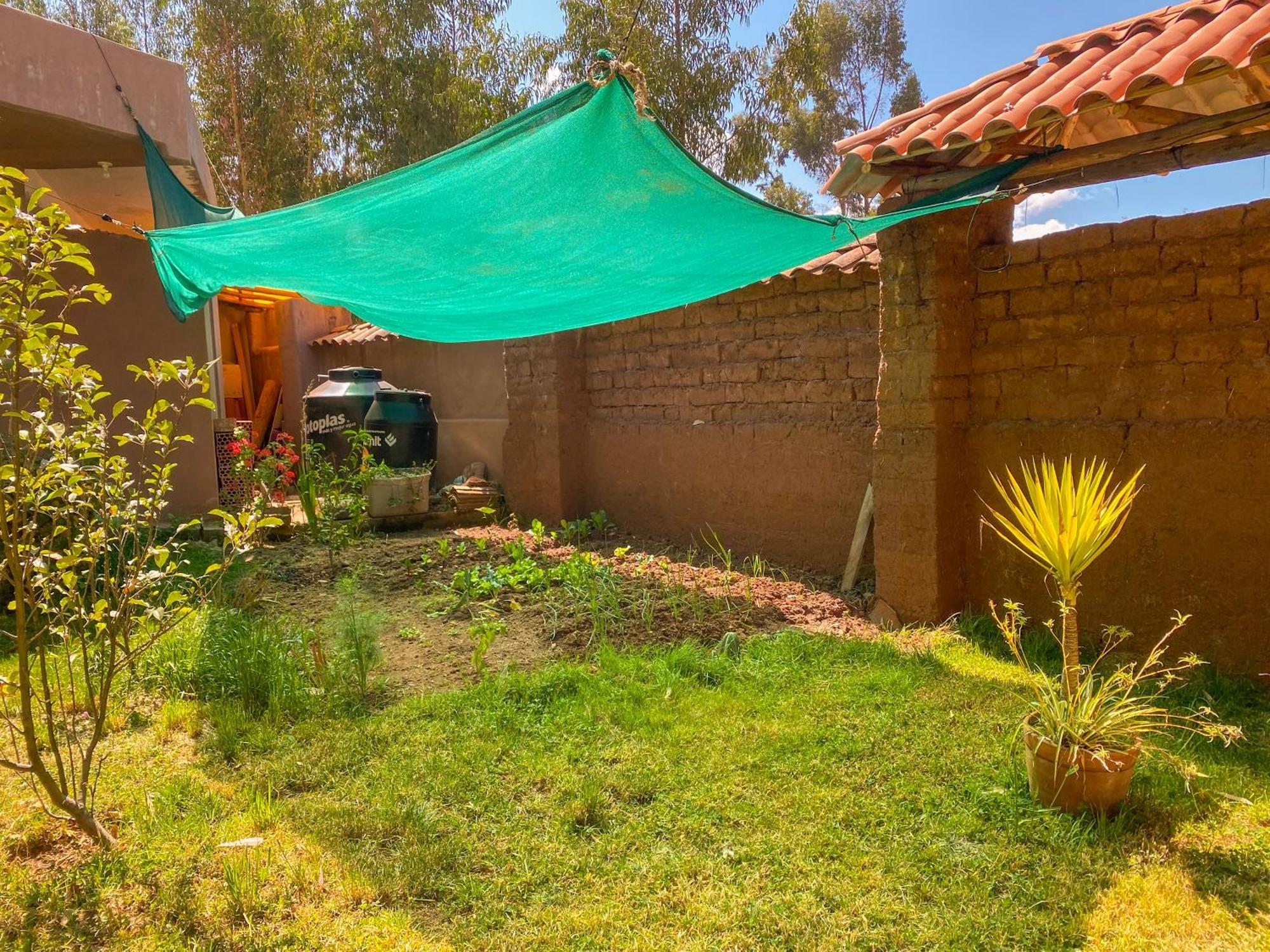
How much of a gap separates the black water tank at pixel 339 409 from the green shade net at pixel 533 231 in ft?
13.5

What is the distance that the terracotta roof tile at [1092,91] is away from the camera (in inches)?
115

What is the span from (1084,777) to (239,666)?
318cm

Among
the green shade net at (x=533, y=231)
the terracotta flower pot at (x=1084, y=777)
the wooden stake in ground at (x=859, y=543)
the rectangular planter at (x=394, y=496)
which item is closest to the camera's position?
the terracotta flower pot at (x=1084, y=777)

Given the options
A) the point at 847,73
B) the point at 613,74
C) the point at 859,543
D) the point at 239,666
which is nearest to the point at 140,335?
the point at 239,666

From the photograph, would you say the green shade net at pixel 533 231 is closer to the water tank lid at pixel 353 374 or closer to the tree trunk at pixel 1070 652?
the tree trunk at pixel 1070 652

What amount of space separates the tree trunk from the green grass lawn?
35 centimetres

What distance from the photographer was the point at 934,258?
3943 mm

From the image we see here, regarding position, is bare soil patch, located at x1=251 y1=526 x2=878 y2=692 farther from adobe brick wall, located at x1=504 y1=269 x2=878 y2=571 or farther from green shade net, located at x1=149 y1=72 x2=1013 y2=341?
green shade net, located at x1=149 y1=72 x2=1013 y2=341

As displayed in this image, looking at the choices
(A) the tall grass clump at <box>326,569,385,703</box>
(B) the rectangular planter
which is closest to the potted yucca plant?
(A) the tall grass clump at <box>326,569,385,703</box>

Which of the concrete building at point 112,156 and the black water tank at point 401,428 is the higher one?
the concrete building at point 112,156

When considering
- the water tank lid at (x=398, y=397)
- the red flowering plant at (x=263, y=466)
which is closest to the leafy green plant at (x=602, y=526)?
the red flowering plant at (x=263, y=466)

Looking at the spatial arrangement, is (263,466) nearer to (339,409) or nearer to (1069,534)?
(339,409)

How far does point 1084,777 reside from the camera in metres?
2.35

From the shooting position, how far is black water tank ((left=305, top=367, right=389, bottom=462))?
872cm
